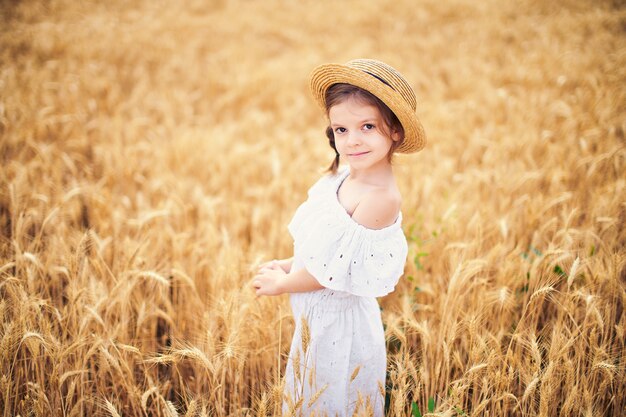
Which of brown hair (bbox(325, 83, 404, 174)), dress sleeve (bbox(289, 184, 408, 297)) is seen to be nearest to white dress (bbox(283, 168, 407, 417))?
dress sleeve (bbox(289, 184, 408, 297))

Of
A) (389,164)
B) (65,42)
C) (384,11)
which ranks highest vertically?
(384,11)

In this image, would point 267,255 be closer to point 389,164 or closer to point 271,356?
point 271,356

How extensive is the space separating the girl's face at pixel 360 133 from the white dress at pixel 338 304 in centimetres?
19

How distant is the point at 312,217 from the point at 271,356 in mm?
800

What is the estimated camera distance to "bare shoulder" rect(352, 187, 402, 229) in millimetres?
1302

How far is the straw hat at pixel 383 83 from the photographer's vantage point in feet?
3.90

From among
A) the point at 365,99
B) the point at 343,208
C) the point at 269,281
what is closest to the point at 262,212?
the point at 269,281

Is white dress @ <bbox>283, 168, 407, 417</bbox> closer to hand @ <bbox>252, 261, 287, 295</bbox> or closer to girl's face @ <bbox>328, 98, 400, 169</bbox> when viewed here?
hand @ <bbox>252, 261, 287, 295</bbox>

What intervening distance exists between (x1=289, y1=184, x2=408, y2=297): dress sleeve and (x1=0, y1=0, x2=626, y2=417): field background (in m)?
0.39

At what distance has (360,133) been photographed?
4.26ft

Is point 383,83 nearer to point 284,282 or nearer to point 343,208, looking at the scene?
point 343,208

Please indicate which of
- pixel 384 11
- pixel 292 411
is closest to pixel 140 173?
pixel 292 411

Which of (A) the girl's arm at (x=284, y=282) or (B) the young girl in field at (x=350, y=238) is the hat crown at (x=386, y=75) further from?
(A) the girl's arm at (x=284, y=282)

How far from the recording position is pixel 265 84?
226 inches
